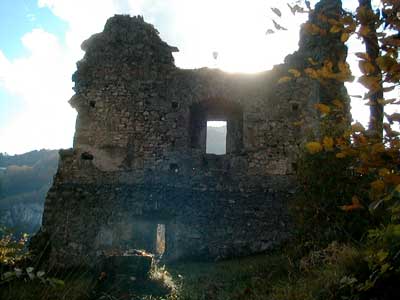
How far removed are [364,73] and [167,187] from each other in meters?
8.57

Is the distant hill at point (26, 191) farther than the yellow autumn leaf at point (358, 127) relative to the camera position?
Yes

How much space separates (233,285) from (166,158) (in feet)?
15.1

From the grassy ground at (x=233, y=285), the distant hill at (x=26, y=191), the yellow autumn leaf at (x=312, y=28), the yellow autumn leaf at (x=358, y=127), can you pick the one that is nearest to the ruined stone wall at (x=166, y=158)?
the grassy ground at (x=233, y=285)

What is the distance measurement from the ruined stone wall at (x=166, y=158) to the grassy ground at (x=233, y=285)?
185 centimetres

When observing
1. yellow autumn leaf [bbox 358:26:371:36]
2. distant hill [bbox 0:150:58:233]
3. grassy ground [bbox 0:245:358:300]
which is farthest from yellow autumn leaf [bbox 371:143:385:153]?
distant hill [bbox 0:150:58:233]

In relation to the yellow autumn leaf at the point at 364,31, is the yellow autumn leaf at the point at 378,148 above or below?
below

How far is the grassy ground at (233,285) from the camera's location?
13.7ft

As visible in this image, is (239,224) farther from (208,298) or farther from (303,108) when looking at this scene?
(208,298)

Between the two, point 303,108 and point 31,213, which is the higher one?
point 303,108

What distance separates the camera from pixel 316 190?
22.2ft

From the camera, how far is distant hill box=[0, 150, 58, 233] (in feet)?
112

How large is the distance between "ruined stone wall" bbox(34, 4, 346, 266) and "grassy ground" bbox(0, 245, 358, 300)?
1.85m

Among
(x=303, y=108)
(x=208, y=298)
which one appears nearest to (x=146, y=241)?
(x=208, y=298)

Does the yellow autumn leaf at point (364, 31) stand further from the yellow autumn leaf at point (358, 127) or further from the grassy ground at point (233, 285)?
the grassy ground at point (233, 285)
